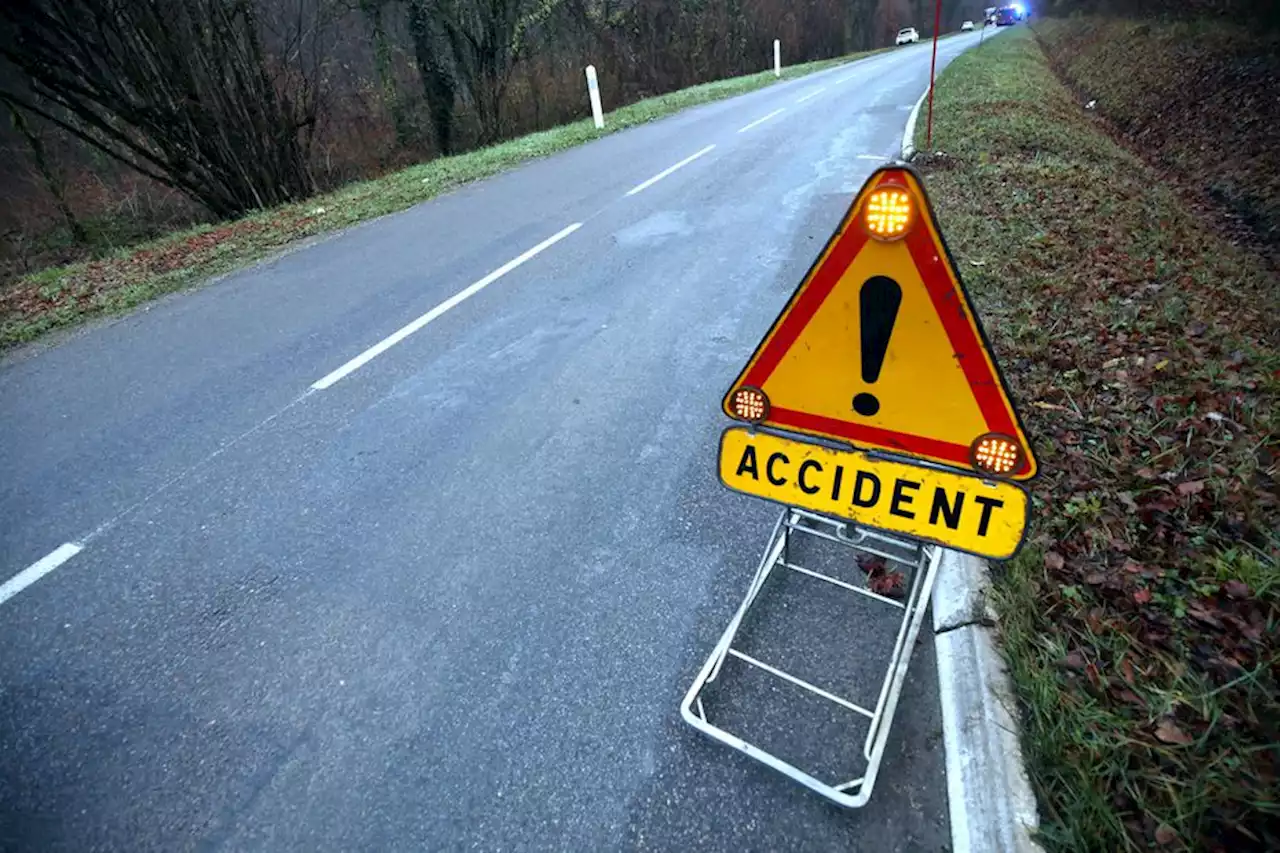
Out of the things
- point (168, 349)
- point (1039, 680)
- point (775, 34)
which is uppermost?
point (775, 34)

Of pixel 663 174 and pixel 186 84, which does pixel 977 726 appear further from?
pixel 186 84

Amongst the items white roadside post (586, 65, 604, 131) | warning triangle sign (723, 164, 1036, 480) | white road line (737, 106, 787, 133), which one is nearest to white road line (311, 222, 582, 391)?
warning triangle sign (723, 164, 1036, 480)

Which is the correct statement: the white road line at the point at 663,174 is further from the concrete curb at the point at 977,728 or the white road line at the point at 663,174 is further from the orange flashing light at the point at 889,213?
the orange flashing light at the point at 889,213

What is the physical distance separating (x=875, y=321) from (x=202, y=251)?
878 cm

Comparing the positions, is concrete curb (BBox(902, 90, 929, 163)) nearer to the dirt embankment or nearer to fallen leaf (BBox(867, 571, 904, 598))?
the dirt embankment

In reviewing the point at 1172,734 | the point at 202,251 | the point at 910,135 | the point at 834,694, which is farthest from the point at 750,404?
the point at 910,135

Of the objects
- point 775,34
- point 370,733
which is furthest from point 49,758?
point 775,34

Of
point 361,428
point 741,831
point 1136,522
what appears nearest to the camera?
point 741,831

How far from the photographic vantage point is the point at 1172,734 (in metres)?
1.83

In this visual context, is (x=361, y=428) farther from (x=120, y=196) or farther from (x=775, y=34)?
(x=775, y=34)

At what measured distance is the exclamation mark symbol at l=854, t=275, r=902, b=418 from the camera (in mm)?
1676

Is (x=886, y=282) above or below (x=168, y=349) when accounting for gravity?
above

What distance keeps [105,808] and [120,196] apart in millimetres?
16392

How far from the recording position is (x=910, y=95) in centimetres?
1577
